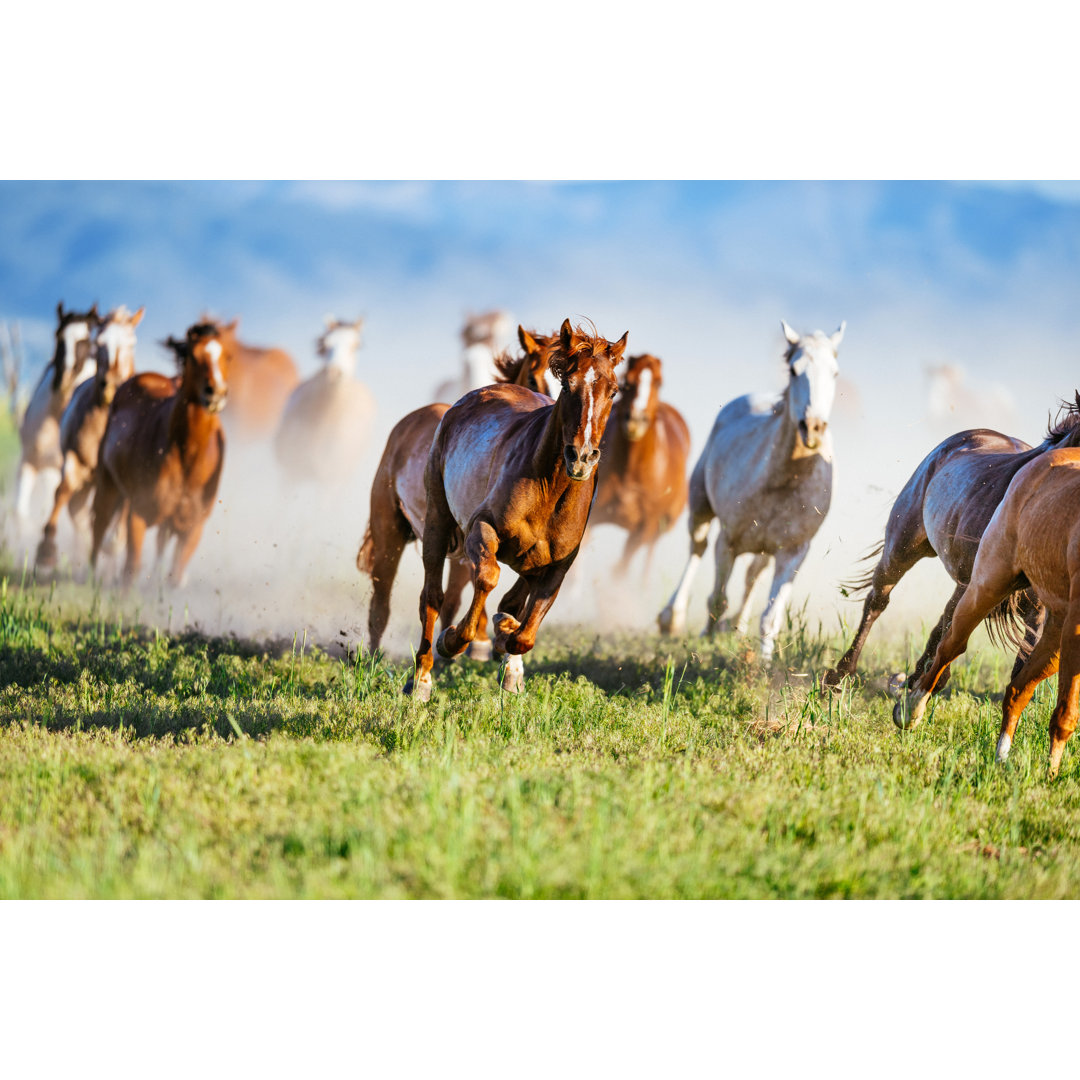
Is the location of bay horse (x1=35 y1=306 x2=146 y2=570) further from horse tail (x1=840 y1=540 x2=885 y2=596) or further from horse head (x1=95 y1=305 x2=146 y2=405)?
horse tail (x1=840 y1=540 x2=885 y2=596)

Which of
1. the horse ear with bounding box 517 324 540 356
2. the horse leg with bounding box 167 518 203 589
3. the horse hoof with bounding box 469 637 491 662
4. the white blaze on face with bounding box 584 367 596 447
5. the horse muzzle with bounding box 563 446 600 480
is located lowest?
the horse hoof with bounding box 469 637 491 662

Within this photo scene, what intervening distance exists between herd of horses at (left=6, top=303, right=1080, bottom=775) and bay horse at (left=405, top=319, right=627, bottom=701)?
0.05 feet

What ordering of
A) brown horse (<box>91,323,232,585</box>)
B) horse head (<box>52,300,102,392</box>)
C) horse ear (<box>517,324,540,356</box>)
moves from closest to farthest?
horse ear (<box>517,324,540,356</box>) < brown horse (<box>91,323,232,585</box>) < horse head (<box>52,300,102,392</box>)

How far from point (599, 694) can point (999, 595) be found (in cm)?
262

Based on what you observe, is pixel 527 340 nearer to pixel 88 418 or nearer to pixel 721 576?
pixel 721 576

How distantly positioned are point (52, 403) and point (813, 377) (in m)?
9.36

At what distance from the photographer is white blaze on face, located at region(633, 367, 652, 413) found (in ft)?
35.3

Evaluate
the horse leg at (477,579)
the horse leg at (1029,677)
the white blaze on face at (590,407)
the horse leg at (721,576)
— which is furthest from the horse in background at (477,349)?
the horse leg at (1029,677)

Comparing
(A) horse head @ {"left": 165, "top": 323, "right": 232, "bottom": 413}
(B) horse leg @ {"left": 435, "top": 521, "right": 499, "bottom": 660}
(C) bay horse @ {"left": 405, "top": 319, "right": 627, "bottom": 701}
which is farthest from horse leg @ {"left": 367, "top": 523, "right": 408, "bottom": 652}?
(B) horse leg @ {"left": 435, "top": 521, "right": 499, "bottom": 660}

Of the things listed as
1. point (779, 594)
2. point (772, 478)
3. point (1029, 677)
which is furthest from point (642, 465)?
point (1029, 677)

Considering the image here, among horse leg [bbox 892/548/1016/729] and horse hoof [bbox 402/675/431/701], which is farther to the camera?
horse hoof [bbox 402/675/431/701]

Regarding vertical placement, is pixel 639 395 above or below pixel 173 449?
above

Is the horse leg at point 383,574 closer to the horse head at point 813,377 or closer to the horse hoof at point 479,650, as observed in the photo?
the horse hoof at point 479,650

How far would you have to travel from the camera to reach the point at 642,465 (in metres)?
11.5
